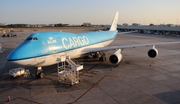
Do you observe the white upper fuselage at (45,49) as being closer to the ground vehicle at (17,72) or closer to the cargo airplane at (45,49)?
the cargo airplane at (45,49)

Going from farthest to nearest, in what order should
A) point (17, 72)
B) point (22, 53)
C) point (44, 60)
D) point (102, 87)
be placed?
point (17, 72), point (44, 60), point (102, 87), point (22, 53)

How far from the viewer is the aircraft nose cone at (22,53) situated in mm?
12508

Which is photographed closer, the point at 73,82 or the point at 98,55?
the point at 73,82

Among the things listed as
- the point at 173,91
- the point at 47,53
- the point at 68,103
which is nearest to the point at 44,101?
the point at 68,103

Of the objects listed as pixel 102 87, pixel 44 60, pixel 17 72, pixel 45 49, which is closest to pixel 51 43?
pixel 45 49

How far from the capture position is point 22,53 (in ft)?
42.0

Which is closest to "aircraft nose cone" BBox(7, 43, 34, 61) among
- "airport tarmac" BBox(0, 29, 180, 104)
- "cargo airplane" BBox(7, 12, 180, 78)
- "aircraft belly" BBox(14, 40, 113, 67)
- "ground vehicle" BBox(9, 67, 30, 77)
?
"cargo airplane" BBox(7, 12, 180, 78)

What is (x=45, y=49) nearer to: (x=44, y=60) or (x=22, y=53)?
(x=44, y=60)

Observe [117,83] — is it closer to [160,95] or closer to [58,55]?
[160,95]

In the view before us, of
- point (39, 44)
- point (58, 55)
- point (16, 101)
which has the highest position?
point (39, 44)

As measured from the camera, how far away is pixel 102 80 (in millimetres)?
15312

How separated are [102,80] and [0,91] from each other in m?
8.61

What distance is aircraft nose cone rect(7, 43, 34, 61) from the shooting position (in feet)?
41.0

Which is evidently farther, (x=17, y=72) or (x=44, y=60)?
(x=17, y=72)
